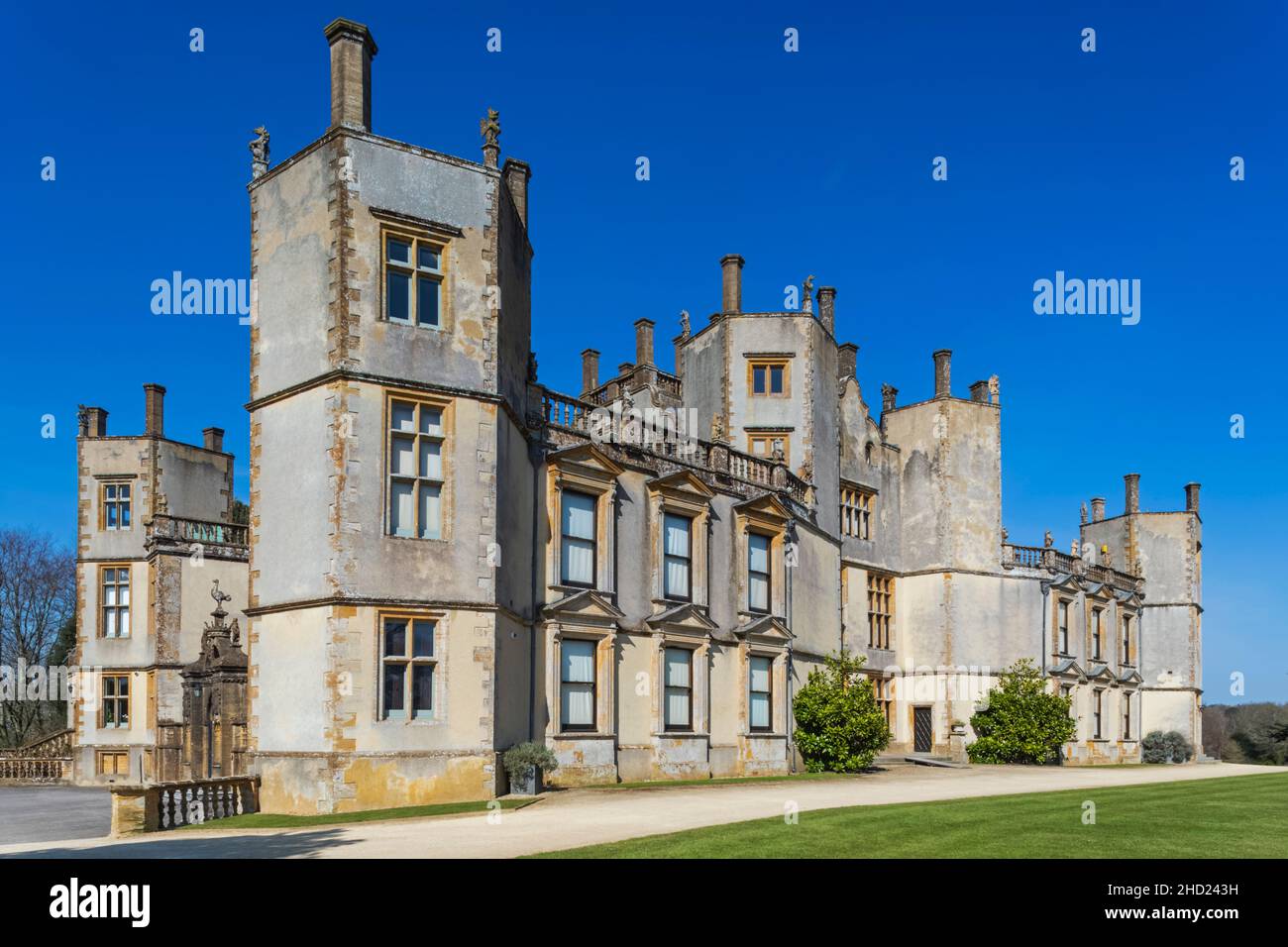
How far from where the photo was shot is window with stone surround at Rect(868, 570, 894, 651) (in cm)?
3966

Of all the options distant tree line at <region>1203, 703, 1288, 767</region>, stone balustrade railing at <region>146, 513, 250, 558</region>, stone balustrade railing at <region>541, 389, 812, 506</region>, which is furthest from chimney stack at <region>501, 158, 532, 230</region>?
distant tree line at <region>1203, 703, 1288, 767</region>

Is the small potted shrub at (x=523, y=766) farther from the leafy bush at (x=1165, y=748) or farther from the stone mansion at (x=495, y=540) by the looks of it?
the leafy bush at (x=1165, y=748)

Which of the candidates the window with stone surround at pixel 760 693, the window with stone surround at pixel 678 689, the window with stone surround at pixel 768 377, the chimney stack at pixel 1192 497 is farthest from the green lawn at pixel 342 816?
the chimney stack at pixel 1192 497

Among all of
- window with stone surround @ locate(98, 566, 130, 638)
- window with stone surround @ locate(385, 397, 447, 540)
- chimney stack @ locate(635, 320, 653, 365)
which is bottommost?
window with stone surround @ locate(98, 566, 130, 638)

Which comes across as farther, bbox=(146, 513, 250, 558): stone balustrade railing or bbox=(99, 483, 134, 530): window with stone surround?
bbox=(99, 483, 134, 530): window with stone surround

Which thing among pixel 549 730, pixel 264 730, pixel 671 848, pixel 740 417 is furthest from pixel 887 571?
pixel 671 848

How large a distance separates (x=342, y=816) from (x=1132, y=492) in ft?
150

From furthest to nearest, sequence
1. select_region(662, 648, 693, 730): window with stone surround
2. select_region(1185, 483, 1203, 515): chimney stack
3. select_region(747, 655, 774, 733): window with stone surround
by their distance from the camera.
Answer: select_region(1185, 483, 1203, 515): chimney stack → select_region(747, 655, 774, 733): window with stone surround → select_region(662, 648, 693, 730): window with stone surround

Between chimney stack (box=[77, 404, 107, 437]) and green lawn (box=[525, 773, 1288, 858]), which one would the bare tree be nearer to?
chimney stack (box=[77, 404, 107, 437])

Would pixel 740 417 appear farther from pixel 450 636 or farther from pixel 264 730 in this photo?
pixel 264 730

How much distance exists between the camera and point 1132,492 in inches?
2098

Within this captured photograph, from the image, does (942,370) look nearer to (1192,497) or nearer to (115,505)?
(1192,497)

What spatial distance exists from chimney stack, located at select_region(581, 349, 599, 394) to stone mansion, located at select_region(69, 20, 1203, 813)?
0.57 feet

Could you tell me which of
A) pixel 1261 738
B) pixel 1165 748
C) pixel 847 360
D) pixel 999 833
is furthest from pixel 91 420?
pixel 1261 738
